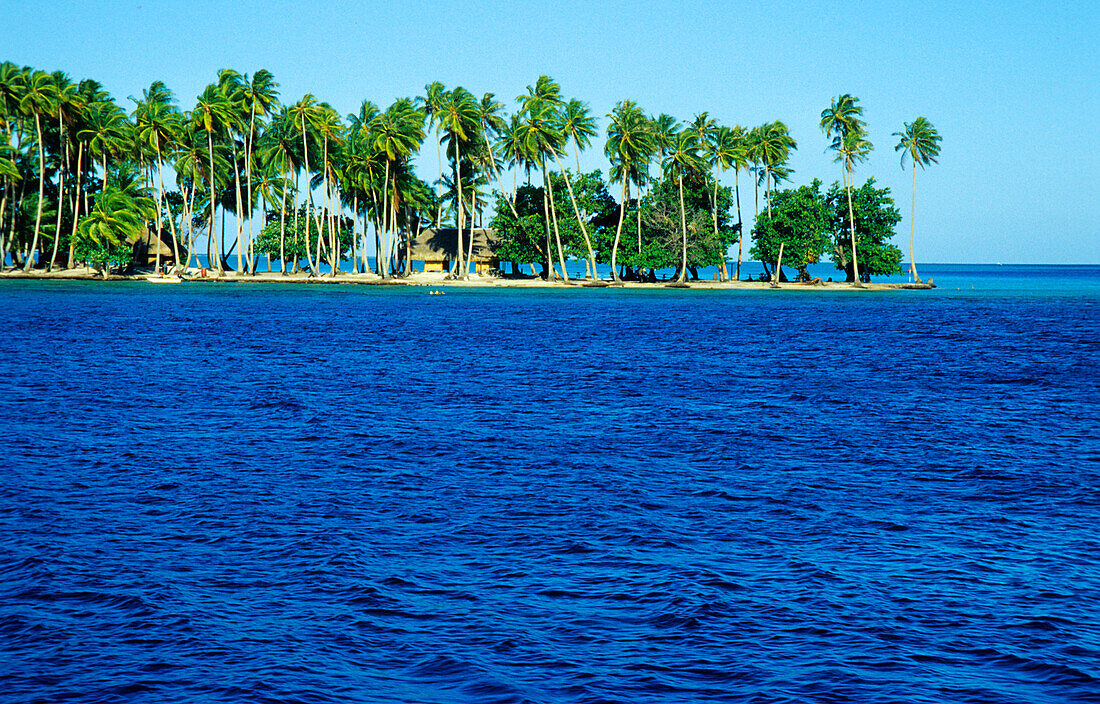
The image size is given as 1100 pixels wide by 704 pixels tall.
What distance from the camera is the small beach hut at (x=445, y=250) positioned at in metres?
124

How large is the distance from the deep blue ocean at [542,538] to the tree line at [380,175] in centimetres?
7433

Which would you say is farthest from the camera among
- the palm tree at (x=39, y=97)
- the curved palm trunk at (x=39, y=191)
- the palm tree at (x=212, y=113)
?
the palm tree at (x=212, y=113)

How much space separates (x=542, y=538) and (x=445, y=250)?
367 ft

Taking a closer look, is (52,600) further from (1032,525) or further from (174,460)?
(1032,525)

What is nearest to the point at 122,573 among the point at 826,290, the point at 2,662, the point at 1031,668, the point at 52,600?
the point at 52,600

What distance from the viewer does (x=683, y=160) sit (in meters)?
106

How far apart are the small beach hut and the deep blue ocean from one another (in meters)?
90.0

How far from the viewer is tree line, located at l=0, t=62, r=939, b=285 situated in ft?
334

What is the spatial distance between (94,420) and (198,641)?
15.3 m

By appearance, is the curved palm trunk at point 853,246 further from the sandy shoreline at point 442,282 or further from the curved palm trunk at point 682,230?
the curved palm trunk at point 682,230

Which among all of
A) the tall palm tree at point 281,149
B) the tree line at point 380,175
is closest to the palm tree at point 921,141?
the tree line at point 380,175

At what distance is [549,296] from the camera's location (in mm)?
95750

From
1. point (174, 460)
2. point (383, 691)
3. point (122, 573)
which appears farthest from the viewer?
point (174, 460)

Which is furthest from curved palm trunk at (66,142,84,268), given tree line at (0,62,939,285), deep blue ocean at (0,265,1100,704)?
deep blue ocean at (0,265,1100,704)
